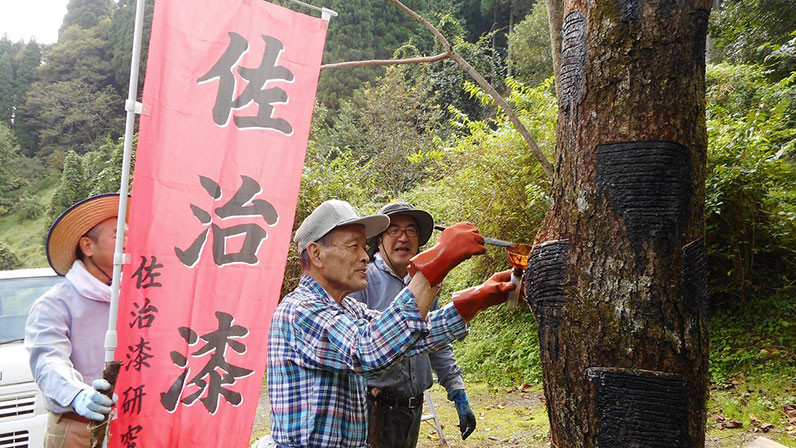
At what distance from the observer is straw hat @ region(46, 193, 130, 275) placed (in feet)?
8.94

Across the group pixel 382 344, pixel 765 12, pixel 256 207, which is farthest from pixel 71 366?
pixel 765 12

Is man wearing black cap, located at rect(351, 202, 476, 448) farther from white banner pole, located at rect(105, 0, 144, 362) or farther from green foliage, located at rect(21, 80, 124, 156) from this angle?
green foliage, located at rect(21, 80, 124, 156)

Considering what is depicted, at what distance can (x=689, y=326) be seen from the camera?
60.6 inches

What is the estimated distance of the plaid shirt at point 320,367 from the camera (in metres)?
1.80

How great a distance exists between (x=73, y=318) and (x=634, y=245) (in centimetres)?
258

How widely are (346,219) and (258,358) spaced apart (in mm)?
1186

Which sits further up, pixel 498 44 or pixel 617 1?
pixel 498 44

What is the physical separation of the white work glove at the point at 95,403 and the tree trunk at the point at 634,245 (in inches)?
73.6

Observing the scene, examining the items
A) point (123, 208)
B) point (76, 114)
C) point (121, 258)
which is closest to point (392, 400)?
point (121, 258)

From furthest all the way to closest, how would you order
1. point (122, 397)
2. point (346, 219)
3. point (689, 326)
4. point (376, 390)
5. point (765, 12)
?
point (765, 12), point (376, 390), point (122, 397), point (346, 219), point (689, 326)

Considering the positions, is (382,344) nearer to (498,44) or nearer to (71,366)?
(71,366)

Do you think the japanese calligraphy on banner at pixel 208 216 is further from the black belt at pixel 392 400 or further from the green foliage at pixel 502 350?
the green foliage at pixel 502 350

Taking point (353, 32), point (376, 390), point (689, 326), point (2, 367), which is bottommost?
point (2, 367)

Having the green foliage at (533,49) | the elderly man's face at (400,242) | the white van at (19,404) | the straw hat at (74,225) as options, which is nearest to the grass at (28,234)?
the green foliage at (533,49)
